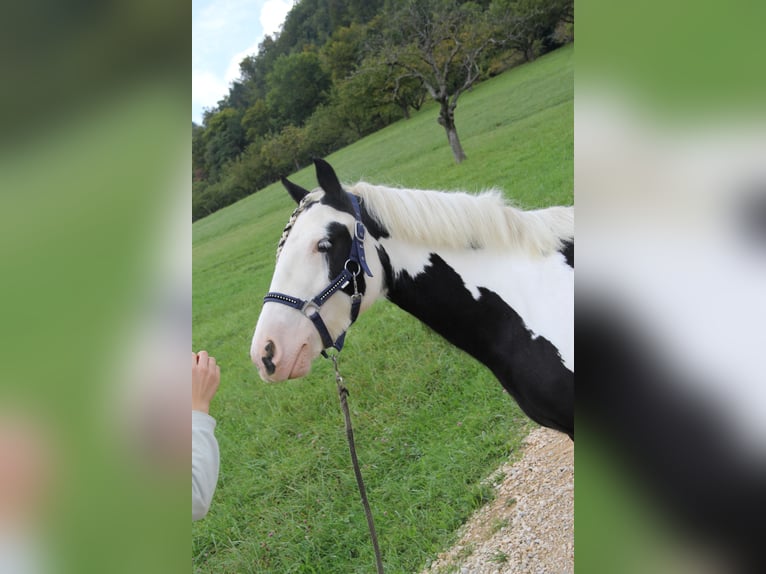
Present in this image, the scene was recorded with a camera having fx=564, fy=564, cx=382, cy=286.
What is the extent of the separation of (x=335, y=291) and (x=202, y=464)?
3.64 feet

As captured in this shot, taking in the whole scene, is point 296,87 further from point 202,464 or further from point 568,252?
point 202,464

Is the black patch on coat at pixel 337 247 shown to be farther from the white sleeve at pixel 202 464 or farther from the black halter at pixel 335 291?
the white sleeve at pixel 202 464

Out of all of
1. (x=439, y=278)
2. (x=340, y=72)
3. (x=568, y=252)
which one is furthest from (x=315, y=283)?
(x=340, y=72)

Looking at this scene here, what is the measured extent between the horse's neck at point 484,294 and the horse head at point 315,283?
14 cm

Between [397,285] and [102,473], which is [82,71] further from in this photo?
[397,285]

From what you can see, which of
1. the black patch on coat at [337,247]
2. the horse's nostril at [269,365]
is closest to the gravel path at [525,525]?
the horse's nostril at [269,365]

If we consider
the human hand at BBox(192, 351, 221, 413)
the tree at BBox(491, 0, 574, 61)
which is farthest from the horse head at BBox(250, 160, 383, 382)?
the tree at BBox(491, 0, 574, 61)

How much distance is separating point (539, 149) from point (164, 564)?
29.1ft

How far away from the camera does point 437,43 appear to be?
11.8 m

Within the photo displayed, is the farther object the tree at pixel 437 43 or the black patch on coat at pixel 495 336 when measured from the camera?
the tree at pixel 437 43

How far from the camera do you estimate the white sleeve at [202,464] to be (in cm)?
91

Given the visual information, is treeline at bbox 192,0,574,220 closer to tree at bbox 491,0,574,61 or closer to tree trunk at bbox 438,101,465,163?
tree at bbox 491,0,574,61

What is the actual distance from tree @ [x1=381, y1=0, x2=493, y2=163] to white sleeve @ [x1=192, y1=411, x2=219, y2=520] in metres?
10.6

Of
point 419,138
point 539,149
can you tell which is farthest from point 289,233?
point 419,138
